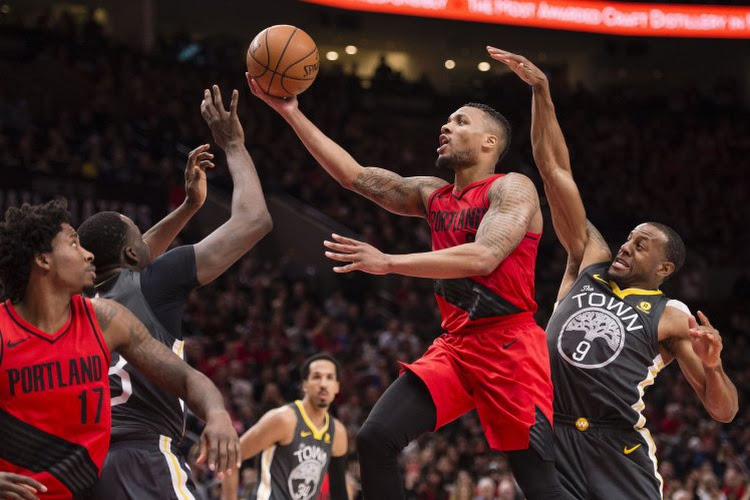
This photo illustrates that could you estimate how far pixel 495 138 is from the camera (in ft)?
15.9

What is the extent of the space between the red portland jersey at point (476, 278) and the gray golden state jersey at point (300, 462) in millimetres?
2786

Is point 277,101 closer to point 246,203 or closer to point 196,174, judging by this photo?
point 196,174

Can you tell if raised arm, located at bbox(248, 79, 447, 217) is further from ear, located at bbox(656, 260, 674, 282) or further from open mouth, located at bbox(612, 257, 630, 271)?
ear, located at bbox(656, 260, 674, 282)

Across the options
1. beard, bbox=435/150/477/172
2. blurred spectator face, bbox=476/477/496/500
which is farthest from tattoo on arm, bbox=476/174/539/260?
blurred spectator face, bbox=476/477/496/500

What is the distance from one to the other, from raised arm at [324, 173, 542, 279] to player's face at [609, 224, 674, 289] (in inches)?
31.8

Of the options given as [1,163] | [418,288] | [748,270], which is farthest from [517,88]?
[1,163]

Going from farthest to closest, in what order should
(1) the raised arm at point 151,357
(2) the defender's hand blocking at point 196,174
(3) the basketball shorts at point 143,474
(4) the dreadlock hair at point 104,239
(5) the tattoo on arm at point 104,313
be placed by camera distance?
(2) the defender's hand blocking at point 196,174, (4) the dreadlock hair at point 104,239, (3) the basketball shorts at point 143,474, (5) the tattoo on arm at point 104,313, (1) the raised arm at point 151,357

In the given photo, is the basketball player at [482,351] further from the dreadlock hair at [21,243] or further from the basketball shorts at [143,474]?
the dreadlock hair at [21,243]

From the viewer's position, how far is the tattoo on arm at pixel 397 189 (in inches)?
196

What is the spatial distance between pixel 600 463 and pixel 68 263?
105 inches

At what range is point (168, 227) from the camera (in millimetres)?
4816

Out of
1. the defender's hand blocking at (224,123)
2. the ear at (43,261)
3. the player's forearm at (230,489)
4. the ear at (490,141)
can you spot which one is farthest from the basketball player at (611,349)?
the player's forearm at (230,489)

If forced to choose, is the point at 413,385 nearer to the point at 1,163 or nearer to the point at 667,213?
the point at 1,163

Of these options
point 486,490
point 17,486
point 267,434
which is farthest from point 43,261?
point 486,490
